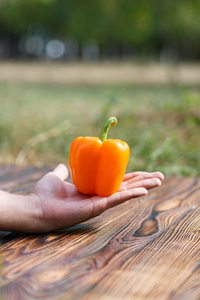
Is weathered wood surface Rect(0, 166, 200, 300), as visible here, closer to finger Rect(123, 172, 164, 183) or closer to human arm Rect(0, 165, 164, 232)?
human arm Rect(0, 165, 164, 232)

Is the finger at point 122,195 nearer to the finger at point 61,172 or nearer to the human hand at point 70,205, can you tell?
the human hand at point 70,205

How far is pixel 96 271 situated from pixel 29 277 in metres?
0.19

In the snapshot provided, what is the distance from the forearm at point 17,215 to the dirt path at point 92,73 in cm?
1918

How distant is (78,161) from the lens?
1.64 metres

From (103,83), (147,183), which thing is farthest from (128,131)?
(103,83)

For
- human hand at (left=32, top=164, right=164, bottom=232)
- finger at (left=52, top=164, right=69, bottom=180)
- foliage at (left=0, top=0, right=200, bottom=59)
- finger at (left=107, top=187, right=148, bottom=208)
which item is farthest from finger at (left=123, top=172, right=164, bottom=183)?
foliage at (left=0, top=0, right=200, bottom=59)

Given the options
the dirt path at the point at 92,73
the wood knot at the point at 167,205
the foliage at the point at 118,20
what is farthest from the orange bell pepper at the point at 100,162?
the dirt path at the point at 92,73

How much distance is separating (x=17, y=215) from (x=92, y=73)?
20265 mm

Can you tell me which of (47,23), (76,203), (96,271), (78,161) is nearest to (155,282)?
(96,271)

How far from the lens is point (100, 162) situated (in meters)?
1.63

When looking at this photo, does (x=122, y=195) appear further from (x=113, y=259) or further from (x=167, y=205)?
(x=167, y=205)

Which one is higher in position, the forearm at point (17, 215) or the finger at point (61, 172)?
the finger at point (61, 172)

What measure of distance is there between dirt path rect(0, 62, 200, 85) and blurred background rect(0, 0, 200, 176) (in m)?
0.05

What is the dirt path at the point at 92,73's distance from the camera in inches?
825
